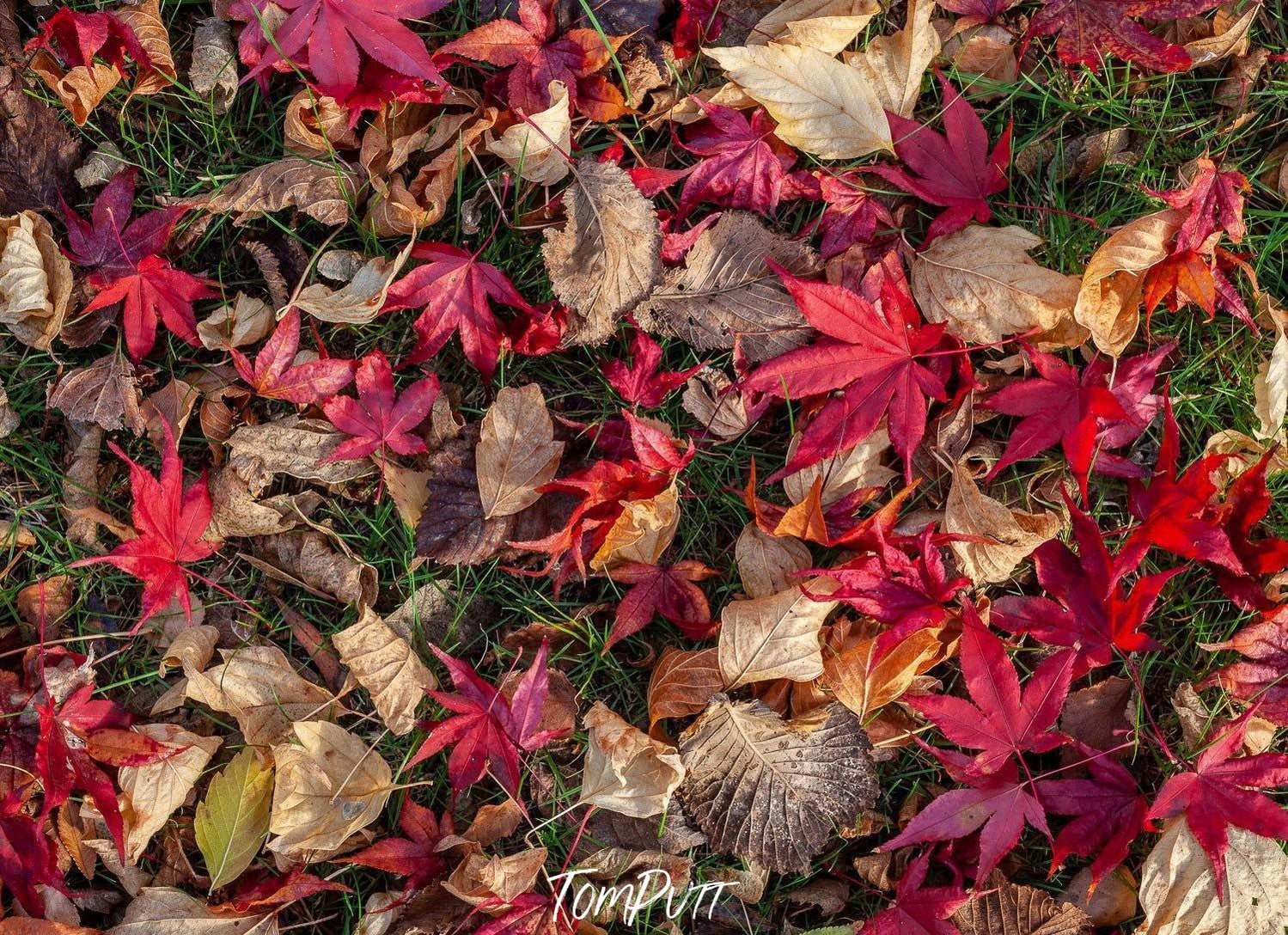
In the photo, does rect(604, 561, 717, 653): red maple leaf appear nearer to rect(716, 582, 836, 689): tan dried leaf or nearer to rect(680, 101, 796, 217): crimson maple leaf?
rect(716, 582, 836, 689): tan dried leaf

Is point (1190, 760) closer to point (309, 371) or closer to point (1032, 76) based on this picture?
point (1032, 76)

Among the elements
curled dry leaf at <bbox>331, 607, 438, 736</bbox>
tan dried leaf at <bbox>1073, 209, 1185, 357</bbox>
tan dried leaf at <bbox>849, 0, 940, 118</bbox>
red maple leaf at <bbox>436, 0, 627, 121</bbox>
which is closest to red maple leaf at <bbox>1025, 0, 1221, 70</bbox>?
tan dried leaf at <bbox>849, 0, 940, 118</bbox>

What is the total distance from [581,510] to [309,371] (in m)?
0.62

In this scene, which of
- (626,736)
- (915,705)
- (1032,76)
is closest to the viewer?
(915,705)

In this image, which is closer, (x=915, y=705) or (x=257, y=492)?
(x=915, y=705)

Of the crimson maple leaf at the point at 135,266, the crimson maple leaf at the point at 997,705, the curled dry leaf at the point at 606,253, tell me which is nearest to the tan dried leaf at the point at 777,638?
the crimson maple leaf at the point at 997,705

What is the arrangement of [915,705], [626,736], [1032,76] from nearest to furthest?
1. [915,705]
2. [626,736]
3. [1032,76]

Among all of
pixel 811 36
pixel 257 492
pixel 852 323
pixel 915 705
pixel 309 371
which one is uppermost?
pixel 811 36

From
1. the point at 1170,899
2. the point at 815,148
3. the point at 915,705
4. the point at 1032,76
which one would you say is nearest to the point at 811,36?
the point at 815,148

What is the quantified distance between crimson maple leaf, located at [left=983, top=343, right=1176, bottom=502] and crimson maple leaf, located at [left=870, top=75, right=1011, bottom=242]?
299 mm

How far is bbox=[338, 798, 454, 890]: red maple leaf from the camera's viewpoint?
1.81 metres

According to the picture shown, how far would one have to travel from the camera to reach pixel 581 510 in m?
1.72

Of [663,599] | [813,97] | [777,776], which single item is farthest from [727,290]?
[777,776]

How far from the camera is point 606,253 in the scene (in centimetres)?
179
